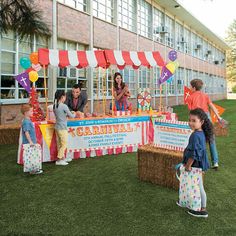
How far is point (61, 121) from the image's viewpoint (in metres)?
5.95

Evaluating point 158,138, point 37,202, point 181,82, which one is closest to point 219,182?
point 158,138

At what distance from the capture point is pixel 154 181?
472cm

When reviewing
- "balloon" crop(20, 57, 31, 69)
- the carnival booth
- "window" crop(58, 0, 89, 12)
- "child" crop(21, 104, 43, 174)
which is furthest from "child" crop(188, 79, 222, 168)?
"window" crop(58, 0, 89, 12)

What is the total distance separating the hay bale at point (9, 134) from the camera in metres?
8.52

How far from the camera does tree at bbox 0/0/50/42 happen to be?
9.61ft

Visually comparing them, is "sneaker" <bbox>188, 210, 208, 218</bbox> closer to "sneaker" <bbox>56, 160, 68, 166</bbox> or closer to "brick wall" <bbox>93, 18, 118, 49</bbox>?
"sneaker" <bbox>56, 160, 68, 166</bbox>

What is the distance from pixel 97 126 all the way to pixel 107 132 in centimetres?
30

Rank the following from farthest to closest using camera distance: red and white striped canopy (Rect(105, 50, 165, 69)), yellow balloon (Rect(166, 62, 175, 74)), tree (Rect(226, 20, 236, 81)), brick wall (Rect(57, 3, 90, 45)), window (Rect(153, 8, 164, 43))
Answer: tree (Rect(226, 20, 236, 81))
window (Rect(153, 8, 164, 43))
brick wall (Rect(57, 3, 90, 45))
yellow balloon (Rect(166, 62, 175, 74))
red and white striped canopy (Rect(105, 50, 165, 69))

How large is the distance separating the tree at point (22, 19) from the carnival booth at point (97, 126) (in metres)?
3.16

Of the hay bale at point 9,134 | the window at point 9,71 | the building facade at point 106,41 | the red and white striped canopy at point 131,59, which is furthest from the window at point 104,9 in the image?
the hay bale at point 9,134

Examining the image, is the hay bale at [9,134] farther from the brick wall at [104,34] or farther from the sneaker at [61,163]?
the brick wall at [104,34]

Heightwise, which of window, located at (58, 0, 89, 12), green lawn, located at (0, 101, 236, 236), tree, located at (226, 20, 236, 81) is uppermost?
tree, located at (226, 20, 236, 81)

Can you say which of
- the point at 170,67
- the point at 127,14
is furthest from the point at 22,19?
the point at 127,14

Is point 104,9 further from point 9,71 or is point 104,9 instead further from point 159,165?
point 159,165
